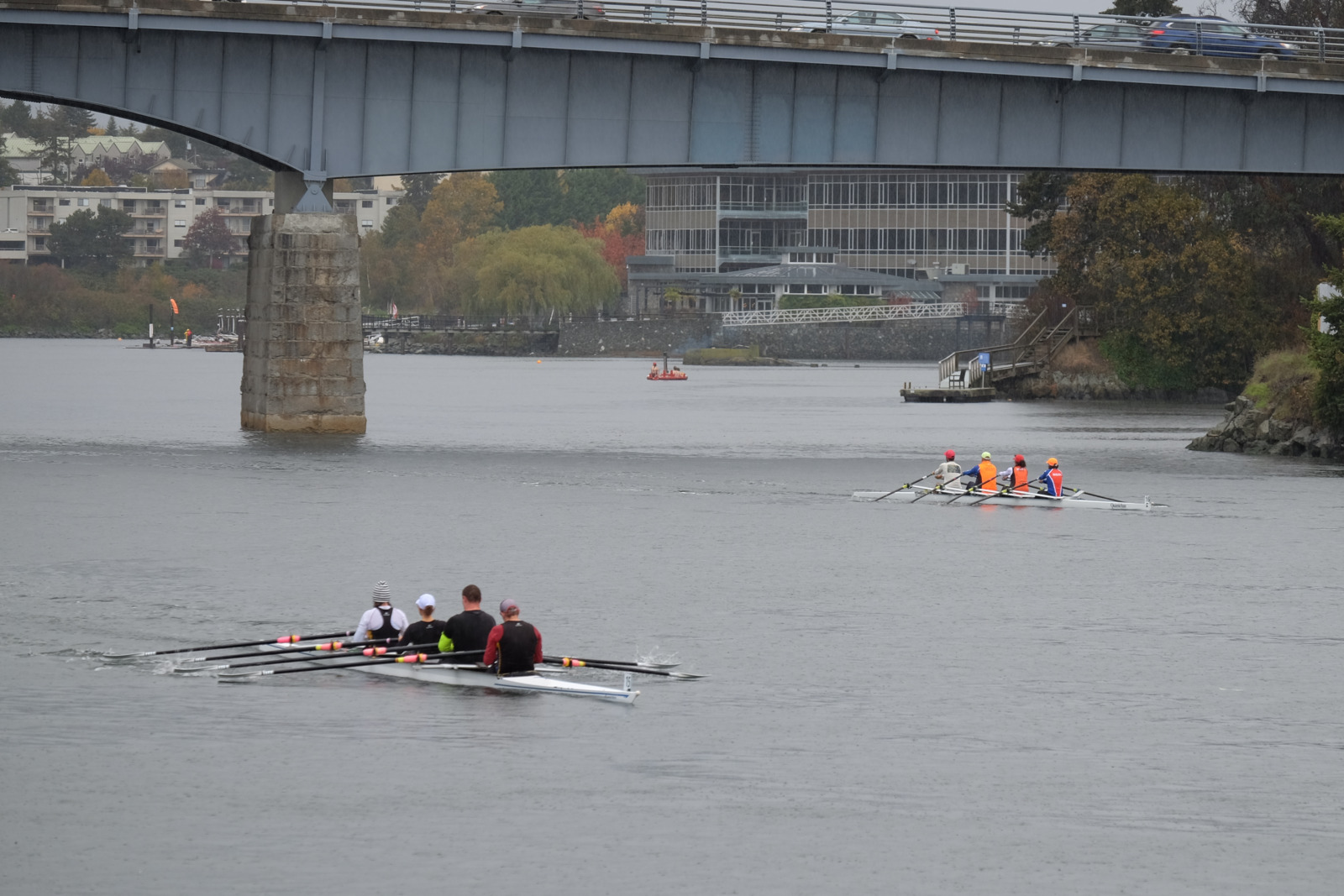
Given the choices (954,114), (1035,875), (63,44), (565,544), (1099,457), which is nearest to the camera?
(1035,875)

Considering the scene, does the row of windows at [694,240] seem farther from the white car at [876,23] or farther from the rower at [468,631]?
the rower at [468,631]

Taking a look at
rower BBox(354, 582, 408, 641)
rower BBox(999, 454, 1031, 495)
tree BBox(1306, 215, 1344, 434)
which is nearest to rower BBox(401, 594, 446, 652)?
rower BBox(354, 582, 408, 641)

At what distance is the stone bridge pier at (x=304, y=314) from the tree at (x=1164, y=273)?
50.4m

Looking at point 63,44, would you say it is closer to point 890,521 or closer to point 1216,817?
point 890,521

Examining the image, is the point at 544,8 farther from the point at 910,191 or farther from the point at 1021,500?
the point at 910,191

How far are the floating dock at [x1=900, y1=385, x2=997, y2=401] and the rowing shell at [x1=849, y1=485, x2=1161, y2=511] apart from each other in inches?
2306

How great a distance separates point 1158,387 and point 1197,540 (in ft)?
209

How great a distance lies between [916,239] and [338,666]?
165 metres

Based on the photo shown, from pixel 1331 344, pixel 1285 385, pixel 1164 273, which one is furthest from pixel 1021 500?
pixel 1164 273

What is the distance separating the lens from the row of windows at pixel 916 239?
7239 inches

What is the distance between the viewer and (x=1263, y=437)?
71000 millimetres

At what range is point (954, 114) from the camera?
61.3 meters

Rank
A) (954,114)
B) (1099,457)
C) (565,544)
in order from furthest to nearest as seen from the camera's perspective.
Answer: (1099,457), (954,114), (565,544)

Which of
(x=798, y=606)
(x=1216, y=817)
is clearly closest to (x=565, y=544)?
(x=798, y=606)
